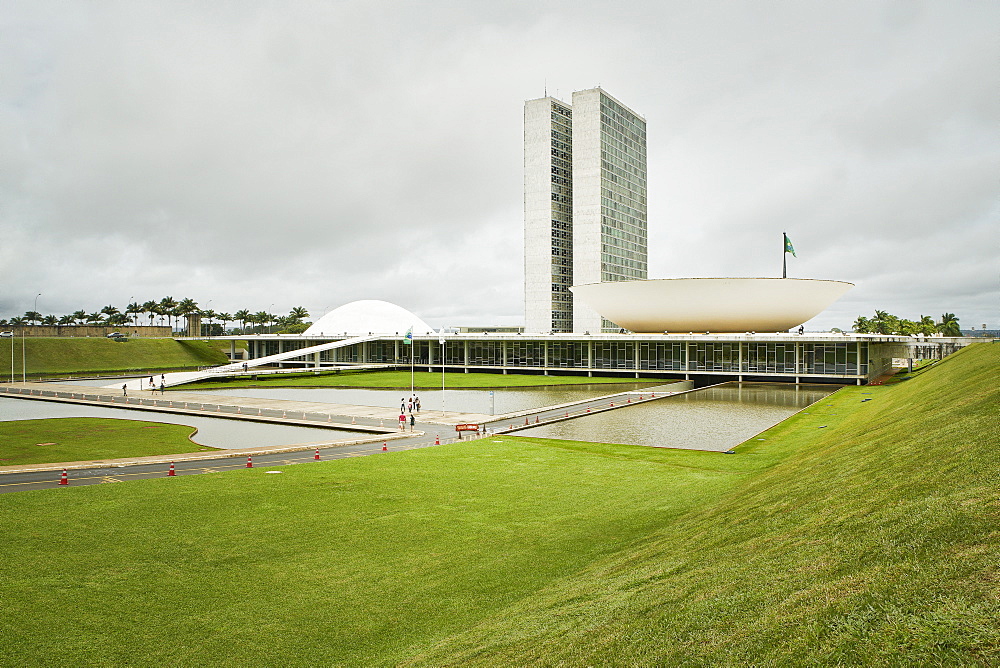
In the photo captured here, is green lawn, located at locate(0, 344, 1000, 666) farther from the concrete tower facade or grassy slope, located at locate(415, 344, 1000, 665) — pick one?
Answer: the concrete tower facade

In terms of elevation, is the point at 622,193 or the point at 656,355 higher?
the point at 622,193

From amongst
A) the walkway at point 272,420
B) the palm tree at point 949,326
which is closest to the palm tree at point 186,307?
the walkway at point 272,420

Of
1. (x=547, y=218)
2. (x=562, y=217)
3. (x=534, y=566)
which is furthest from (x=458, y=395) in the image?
(x=562, y=217)

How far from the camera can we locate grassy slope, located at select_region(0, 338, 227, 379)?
7669 centimetres

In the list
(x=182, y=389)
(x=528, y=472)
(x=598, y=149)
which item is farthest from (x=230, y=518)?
(x=598, y=149)

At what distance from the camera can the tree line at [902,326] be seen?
96.3m

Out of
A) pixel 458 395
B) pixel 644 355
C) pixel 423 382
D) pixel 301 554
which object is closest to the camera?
pixel 301 554

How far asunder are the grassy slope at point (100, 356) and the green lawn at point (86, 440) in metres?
49.4

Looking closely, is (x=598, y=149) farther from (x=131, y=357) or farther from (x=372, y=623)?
(x=372, y=623)

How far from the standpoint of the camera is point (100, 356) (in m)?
84.2

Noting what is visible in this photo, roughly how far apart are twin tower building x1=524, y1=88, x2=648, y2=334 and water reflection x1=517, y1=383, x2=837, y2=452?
6018cm

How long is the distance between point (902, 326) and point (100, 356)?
117m

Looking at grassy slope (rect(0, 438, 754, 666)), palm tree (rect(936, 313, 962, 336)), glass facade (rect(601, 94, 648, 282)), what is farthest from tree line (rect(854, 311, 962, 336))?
grassy slope (rect(0, 438, 754, 666))

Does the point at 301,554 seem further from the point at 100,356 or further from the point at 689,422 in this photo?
the point at 100,356
